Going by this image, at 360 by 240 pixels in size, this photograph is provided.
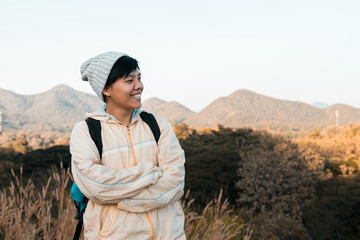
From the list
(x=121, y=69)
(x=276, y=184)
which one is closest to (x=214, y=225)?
(x=121, y=69)

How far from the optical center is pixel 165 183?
1.46 metres

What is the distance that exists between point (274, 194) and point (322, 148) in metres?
9.67

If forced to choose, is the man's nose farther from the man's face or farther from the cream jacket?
the cream jacket

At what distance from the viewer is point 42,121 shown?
185250 mm

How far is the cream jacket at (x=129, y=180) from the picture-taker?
1368 mm

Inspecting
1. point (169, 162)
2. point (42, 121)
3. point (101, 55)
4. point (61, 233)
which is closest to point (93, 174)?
point (169, 162)

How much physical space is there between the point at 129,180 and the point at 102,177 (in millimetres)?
107

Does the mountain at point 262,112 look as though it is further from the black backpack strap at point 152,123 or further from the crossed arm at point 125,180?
the crossed arm at point 125,180

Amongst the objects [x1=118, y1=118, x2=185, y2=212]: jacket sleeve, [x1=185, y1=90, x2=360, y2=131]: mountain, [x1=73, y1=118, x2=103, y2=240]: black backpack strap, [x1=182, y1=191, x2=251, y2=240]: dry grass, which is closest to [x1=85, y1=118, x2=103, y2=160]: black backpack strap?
[x1=73, y1=118, x2=103, y2=240]: black backpack strap

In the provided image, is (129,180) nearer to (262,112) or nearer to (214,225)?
(214,225)

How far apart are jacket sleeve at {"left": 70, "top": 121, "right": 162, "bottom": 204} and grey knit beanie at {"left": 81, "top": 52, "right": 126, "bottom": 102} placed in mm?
252

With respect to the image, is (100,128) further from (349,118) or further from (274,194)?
(349,118)

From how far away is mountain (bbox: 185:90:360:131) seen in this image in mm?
140250

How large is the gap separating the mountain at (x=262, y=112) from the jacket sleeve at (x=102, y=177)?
13206 cm
